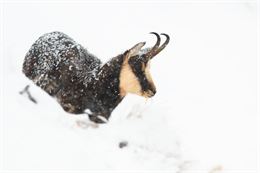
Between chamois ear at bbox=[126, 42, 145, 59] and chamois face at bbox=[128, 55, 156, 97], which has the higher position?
chamois ear at bbox=[126, 42, 145, 59]

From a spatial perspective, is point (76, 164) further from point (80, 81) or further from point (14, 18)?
point (14, 18)

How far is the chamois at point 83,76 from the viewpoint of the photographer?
116 inches

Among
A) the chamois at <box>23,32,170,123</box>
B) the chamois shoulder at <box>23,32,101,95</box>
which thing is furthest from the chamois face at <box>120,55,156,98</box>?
the chamois shoulder at <box>23,32,101,95</box>

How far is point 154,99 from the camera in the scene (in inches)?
133

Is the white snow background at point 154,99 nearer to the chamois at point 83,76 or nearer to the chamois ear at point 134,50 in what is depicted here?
the chamois at point 83,76

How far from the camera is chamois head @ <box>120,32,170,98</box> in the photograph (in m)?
2.91

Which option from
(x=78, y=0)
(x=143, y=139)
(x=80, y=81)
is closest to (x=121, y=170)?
(x=143, y=139)

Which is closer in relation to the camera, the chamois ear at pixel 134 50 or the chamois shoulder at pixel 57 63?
the chamois ear at pixel 134 50

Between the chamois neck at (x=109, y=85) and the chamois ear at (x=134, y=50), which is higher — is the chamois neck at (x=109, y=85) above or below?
below

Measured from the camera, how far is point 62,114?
3.09 m

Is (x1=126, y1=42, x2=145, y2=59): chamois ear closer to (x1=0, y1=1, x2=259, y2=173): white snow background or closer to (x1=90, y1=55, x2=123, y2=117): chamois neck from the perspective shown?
(x1=90, y1=55, x2=123, y2=117): chamois neck

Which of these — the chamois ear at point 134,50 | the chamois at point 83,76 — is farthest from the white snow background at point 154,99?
the chamois ear at point 134,50

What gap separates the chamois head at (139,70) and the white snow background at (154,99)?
0.23 m

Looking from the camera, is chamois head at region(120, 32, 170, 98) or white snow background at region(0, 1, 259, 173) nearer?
chamois head at region(120, 32, 170, 98)
